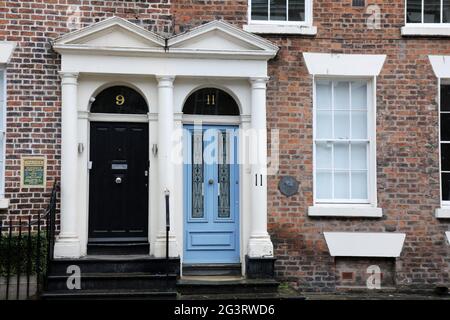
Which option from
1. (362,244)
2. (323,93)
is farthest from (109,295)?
(323,93)

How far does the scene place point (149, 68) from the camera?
9.21 meters

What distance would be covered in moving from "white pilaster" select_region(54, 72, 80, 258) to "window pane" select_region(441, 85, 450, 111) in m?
5.66

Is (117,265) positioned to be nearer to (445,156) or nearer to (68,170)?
(68,170)

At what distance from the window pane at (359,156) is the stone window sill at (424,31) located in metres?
1.87

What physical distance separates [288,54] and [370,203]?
262 centimetres

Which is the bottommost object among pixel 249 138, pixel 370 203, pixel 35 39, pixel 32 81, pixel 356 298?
pixel 356 298

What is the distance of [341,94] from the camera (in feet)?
32.1

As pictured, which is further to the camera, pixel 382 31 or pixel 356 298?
pixel 382 31

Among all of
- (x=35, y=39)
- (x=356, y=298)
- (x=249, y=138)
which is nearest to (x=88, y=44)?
(x=35, y=39)

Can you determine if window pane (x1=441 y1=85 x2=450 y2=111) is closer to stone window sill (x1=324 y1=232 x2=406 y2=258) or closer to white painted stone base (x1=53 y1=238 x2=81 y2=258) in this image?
stone window sill (x1=324 y1=232 x2=406 y2=258)

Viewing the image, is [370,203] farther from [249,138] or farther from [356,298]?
[249,138]

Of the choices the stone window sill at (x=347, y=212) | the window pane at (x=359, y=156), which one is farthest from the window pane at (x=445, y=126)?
the stone window sill at (x=347, y=212)

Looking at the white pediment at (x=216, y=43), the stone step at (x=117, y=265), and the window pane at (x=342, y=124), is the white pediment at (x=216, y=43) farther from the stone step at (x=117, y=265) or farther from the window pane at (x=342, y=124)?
the stone step at (x=117, y=265)
